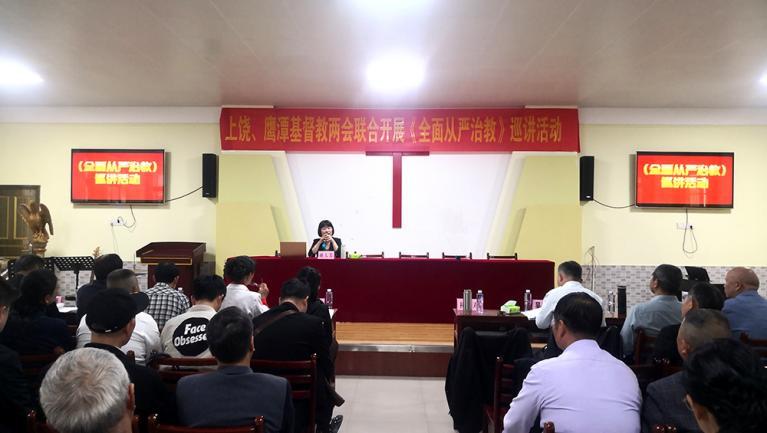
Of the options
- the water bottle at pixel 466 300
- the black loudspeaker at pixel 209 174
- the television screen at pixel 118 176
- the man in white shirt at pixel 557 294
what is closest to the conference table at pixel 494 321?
the water bottle at pixel 466 300

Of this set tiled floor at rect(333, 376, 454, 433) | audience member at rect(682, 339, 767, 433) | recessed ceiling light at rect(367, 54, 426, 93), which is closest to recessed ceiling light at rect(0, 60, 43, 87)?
recessed ceiling light at rect(367, 54, 426, 93)

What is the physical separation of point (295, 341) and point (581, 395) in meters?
1.50

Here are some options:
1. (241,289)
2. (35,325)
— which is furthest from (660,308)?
(35,325)

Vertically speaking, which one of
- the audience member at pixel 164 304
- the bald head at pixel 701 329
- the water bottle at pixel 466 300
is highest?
the bald head at pixel 701 329

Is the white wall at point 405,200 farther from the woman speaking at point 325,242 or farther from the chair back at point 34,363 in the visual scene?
the chair back at point 34,363

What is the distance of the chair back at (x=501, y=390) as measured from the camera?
273 centimetres

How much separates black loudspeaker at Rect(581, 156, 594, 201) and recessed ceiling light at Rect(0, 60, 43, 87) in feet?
23.0

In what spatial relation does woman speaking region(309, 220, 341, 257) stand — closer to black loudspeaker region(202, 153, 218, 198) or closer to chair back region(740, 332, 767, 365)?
black loudspeaker region(202, 153, 218, 198)

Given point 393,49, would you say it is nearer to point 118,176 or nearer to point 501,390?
point 501,390

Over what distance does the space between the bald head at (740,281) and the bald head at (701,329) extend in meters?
1.94

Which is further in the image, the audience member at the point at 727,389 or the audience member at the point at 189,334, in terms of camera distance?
the audience member at the point at 189,334

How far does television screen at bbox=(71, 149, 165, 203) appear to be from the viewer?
25.7 feet

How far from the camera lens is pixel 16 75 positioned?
631cm

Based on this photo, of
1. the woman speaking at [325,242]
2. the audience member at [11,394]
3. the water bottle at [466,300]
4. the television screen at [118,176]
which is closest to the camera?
the audience member at [11,394]
